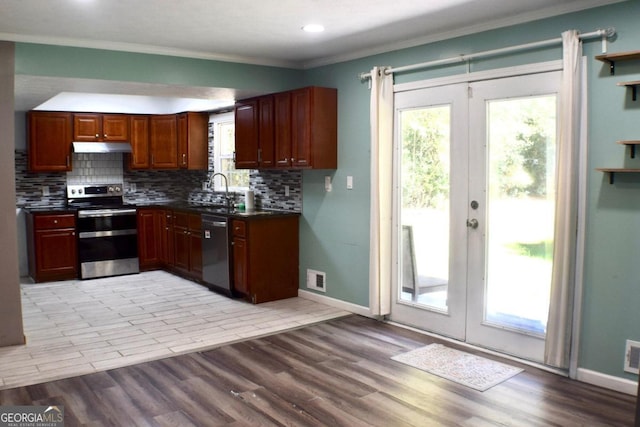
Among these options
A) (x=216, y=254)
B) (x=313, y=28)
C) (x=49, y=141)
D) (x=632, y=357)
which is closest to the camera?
(x=632, y=357)

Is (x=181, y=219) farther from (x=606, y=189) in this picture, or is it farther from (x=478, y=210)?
(x=606, y=189)

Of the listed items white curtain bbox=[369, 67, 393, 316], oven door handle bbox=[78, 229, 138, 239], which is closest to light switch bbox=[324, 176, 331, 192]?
white curtain bbox=[369, 67, 393, 316]

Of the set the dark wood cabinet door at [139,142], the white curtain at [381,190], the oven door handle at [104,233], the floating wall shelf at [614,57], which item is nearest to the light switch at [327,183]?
the white curtain at [381,190]

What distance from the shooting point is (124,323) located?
479 centimetres

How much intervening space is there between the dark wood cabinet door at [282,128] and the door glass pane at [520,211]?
6.80 ft

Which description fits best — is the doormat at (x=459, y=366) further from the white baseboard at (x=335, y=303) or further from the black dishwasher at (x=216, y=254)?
the black dishwasher at (x=216, y=254)

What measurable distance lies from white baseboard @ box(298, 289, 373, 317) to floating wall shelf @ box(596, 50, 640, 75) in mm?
2783

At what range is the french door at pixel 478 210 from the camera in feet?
11.9

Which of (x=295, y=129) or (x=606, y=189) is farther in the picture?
(x=295, y=129)

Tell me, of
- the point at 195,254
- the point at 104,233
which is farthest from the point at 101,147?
the point at 195,254

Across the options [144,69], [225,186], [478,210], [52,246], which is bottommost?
[52,246]

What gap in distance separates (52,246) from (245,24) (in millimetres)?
4208

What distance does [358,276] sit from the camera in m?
5.03

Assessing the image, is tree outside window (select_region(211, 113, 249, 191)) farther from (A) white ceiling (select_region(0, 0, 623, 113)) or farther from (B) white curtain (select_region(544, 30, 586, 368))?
(B) white curtain (select_region(544, 30, 586, 368))
